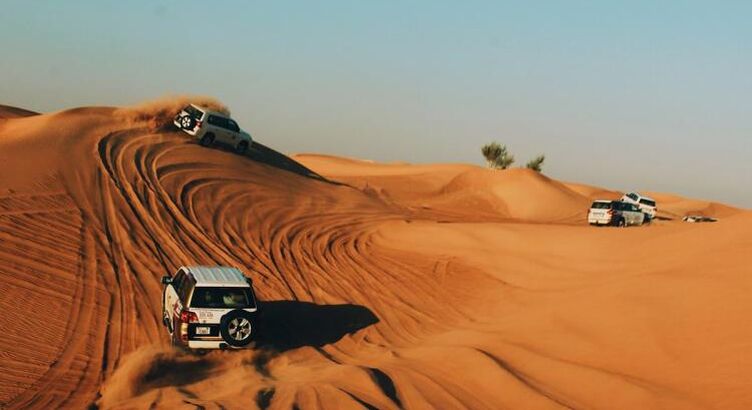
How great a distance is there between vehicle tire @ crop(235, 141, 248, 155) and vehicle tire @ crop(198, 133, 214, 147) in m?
1.79

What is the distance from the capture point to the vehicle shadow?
16.4 metres

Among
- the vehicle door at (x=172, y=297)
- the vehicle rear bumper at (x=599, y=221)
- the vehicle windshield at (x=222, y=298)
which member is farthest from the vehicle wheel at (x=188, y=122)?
the vehicle windshield at (x=222, y=298)

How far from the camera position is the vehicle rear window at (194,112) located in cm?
3516

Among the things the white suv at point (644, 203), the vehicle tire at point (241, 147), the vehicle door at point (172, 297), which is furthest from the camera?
the white suv at point (644, 203)

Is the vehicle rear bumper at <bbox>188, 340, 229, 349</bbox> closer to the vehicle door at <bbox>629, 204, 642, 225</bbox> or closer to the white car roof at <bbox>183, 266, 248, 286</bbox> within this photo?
the white car roof at <bbox>183, 266, 248, 286</bbox>

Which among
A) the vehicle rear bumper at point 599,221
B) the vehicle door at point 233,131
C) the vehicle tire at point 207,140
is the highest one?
the vehicle door at point 233,131

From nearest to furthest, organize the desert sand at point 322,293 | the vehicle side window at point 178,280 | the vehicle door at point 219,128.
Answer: the desert sand at point 322,293
the vehicle side window at point 178,280
the vehicle door at point 219,128

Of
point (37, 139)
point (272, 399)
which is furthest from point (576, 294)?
point (37, 139)

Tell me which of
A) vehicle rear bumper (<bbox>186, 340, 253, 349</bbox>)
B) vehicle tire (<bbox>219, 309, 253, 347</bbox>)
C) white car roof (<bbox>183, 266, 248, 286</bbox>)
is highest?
white car roof (<bbox>183, 266, 248, 286</bbox>)

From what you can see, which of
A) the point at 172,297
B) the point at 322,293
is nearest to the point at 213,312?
the point at 172,297

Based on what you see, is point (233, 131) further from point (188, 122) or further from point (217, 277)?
point (217, 277)

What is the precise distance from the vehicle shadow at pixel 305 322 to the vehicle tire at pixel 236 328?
0.65 m

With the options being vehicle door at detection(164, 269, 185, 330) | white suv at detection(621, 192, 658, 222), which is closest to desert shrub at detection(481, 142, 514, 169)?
white suv at detection(621, 192, 658, 222)

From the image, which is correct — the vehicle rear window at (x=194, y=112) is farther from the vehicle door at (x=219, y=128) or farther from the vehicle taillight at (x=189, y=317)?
the vehicle taillight at (x=189, y=317)
